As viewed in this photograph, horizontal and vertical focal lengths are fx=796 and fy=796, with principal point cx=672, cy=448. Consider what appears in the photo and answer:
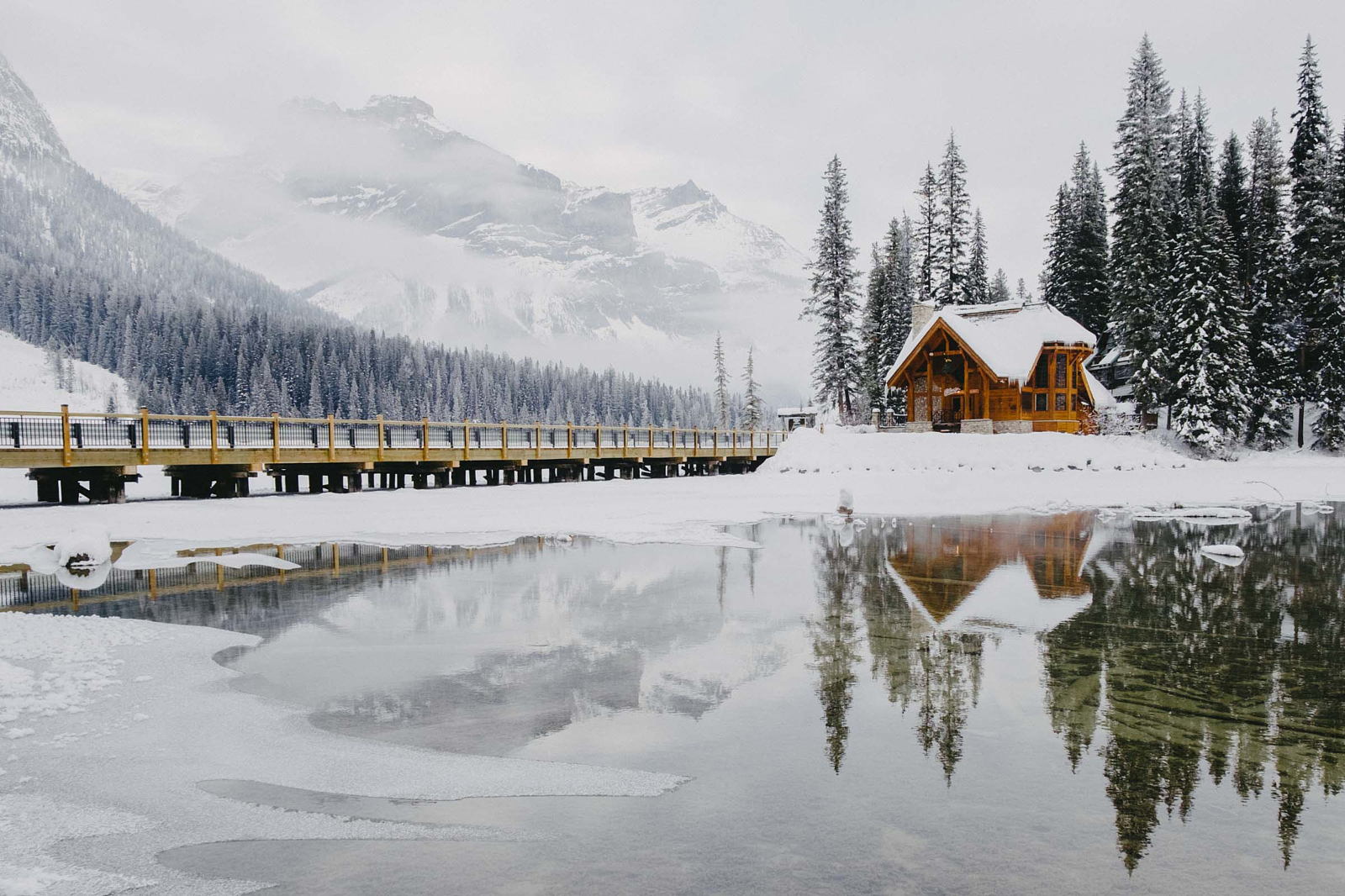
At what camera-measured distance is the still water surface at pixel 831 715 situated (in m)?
3.71

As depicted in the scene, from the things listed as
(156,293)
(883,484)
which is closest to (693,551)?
(883,484)

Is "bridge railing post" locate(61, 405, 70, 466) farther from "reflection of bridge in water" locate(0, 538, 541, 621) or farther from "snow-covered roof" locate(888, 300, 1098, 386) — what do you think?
"snow-covered roof" locate(888, 300, 1098, 386)

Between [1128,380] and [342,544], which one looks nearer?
[342,544]

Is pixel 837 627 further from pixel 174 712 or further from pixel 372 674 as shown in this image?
pixel 174 712

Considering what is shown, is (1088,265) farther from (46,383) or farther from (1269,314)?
(46,383)

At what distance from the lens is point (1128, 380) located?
45.2 metres

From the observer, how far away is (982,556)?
13.5 metres

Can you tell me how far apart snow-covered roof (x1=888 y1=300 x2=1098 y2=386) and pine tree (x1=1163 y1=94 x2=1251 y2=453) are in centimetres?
406

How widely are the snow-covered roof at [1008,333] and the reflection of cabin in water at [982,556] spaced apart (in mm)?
20820

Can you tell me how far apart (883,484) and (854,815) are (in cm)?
2736

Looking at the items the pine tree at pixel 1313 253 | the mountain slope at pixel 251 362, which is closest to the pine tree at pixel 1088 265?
the pine tree at pixel 1313 253

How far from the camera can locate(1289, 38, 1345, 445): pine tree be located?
37781mm

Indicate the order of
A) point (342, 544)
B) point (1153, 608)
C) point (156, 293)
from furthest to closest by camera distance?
point (156, 293), point (342, 544), point (1153, 608)

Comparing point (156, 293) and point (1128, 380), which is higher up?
point (156, 293)
